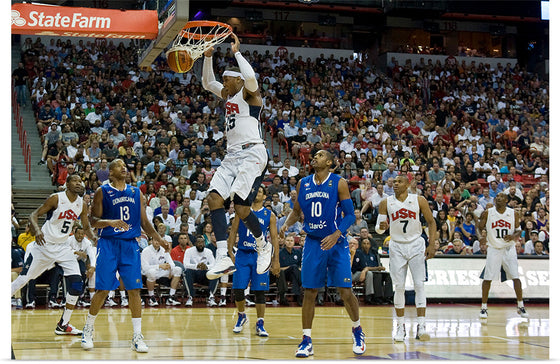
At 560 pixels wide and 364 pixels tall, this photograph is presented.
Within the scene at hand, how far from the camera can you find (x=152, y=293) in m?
13.6

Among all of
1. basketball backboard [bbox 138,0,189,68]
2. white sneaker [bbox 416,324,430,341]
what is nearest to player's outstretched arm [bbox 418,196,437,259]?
white sneaker [bbox 416,324,430,341]

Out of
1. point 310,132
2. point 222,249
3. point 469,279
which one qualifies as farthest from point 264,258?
point 310,132

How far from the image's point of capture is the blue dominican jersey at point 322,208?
7734 mm

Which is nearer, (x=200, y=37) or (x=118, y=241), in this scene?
(x=118, y=241)

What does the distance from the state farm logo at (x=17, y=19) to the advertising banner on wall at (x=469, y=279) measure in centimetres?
837

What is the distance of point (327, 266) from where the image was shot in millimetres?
7824

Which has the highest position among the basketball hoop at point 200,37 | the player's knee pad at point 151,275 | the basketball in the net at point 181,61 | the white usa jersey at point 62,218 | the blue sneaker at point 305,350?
the basketball hoop at point 200,37

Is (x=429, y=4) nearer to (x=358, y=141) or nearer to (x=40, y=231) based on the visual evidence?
(x=358, y=141)

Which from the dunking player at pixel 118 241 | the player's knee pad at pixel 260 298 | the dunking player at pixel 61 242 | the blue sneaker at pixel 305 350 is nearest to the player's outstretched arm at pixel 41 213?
the dunking player at pixel 61 242

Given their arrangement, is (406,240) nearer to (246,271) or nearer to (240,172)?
(246,271)

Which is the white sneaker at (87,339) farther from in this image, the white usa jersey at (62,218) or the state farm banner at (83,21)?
the state farm banner at (83,21)

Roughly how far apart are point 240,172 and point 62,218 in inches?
130
